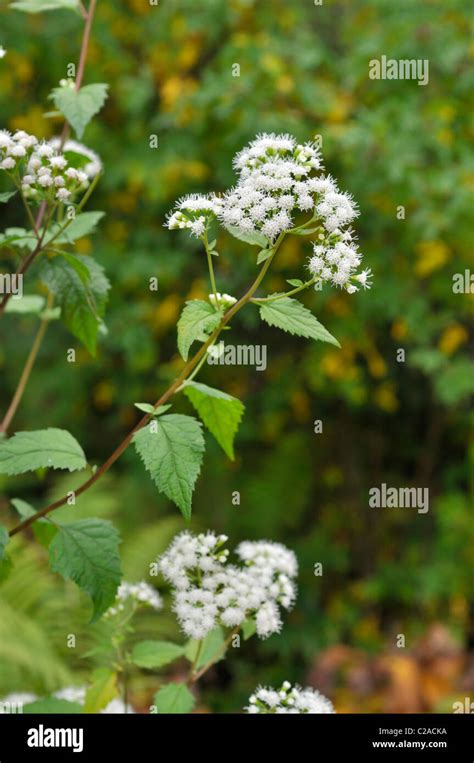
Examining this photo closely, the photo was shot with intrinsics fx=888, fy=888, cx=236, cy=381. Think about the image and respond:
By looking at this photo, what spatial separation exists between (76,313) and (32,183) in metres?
0.23

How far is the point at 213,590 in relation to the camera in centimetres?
133

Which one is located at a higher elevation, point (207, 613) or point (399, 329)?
point (399, 329)

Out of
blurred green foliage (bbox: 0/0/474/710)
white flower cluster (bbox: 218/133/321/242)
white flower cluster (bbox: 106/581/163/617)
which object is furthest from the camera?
blurred green foliage (bbox: 0/0/474/710)

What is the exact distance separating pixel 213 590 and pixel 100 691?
269 mm

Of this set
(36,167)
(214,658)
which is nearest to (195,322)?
(36,167)

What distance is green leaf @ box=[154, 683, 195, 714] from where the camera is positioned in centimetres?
134

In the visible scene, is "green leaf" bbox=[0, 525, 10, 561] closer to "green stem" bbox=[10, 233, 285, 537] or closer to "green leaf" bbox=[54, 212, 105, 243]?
"green stem" bbox=[10, 233, 285, 537]

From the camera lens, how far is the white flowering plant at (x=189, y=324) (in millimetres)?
1163

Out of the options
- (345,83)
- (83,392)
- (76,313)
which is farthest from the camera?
(83,392)

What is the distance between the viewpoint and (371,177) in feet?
13.4

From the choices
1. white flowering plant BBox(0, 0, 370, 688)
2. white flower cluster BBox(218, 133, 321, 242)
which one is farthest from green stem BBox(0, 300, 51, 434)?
white flower cluster BBox(218, 133, 321, 242)

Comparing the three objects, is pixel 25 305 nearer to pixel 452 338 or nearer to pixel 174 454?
pixel 174 454
